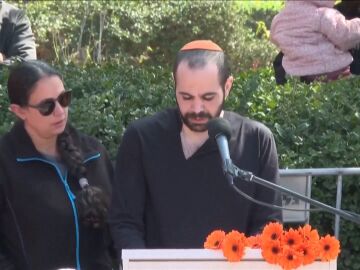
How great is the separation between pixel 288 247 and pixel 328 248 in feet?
0.41

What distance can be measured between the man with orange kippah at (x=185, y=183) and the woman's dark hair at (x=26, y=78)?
56cm

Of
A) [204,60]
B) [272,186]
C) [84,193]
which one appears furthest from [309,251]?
[84,193]

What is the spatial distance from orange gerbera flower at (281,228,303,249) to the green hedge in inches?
57.7

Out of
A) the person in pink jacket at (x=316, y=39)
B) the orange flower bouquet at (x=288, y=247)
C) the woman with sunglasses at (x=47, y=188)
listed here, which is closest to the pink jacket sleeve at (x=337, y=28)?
the person in pink jacket at (x=316, y=39)

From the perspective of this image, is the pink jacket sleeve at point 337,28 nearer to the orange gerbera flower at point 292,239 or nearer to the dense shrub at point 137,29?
the orange gerbera flower at point 292,239

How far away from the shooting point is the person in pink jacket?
6.38 metres

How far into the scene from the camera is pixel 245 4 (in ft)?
54.8

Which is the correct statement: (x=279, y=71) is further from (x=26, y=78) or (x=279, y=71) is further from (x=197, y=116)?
(x=197, y=116)

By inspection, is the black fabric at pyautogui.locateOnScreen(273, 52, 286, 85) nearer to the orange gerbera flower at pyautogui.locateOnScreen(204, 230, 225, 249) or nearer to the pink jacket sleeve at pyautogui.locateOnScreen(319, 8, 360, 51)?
the pink jacket sleeve at pyautogui.locateOnScreen(319, 8, 360, 51)

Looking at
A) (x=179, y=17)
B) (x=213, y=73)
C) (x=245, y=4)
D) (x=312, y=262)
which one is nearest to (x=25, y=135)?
(x=213, y=73)

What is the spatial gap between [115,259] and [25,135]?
2.25ft

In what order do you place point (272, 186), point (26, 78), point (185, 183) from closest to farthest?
point (272, 186), point (185, 183), point (26, 78)

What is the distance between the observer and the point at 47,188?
Answer: 4.25 meters

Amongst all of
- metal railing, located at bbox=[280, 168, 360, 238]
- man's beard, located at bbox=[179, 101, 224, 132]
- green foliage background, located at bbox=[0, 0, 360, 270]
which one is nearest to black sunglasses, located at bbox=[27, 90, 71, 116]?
green foliage background, located at bbox=[0, 0, 360, 270]
